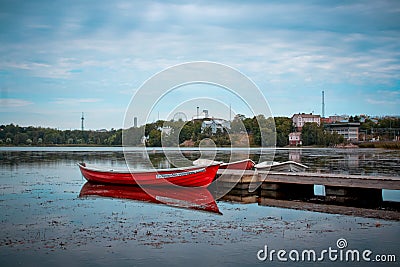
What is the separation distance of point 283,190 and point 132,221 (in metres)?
6.73

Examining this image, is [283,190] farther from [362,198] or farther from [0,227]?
[0,227]

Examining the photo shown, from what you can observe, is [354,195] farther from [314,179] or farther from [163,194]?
[163,194]

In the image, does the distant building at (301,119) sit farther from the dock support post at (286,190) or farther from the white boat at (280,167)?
the dock support post at (286,190)

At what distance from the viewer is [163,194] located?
54.2ft

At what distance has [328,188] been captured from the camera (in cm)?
1462

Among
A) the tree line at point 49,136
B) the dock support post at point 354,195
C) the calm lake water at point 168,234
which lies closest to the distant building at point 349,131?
the tree line at point 49,136

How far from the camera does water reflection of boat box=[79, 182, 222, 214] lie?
14281 mm

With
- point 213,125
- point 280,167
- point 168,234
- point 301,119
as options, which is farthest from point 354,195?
point 301,119

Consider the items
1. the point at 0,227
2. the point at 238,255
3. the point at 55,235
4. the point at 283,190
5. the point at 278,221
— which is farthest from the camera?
the point at 283,190

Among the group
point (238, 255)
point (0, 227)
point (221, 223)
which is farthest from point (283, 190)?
point (0, 227)
